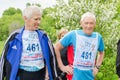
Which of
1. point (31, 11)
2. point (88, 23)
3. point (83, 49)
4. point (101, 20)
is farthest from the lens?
point (101, 20)

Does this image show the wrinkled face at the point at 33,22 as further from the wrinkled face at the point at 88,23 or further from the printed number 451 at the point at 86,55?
the printed number 451 at the point at 86,55

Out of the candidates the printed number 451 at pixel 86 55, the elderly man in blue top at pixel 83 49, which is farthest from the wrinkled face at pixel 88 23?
the printed number 451 at pixel 86 55

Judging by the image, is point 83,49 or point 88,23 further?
point 83,49

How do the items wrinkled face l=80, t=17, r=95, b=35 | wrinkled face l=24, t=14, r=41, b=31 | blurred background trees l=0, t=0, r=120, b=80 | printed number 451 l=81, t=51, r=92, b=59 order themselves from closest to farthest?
wrinkled face l=24, t=14, r=41, b=31
wrinkled face l=80, t=17, r=95, b=35
printed number 451 l=81, t=51, r=92, b=59
blurred background trees l=0, t=0, r=120, b=80

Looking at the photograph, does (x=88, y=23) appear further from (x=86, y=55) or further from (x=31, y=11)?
(x=31, y=11)

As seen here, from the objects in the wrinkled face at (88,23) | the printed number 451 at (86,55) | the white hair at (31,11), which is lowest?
the printed number 451 at (86,55)

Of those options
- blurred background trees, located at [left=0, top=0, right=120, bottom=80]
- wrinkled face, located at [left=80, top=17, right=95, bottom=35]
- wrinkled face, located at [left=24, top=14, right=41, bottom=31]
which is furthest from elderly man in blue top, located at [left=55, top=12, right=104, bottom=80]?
blurred background trees, located at [left=0, top=0, right=120, bottom=80]

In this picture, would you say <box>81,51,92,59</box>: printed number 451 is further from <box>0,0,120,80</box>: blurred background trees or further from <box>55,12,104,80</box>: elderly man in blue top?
<box>0,0,120,80</box>: blurred background trees

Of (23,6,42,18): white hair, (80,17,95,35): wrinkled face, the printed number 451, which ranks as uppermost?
(23,6,42,18): white hair

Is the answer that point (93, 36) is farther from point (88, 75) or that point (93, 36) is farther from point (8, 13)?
point (8, 13)

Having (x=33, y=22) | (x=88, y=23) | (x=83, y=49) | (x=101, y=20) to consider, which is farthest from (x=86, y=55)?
(x=101, y=20)

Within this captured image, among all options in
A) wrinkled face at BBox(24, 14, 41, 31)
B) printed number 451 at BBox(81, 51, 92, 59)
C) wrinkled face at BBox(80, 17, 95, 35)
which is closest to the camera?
wrinkled face at BBox(24, 14, 41, 31)

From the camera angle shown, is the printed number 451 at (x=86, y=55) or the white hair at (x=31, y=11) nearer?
the white hair at (x=31, y=11)

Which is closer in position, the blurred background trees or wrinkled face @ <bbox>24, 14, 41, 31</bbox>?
wrinkled face @ <bbox>24, 14, 41, 31</bbox>
